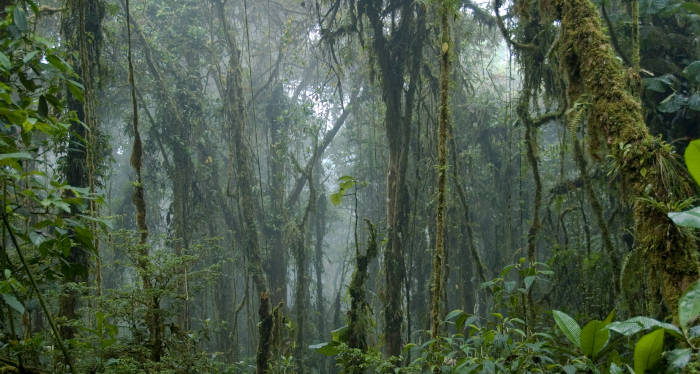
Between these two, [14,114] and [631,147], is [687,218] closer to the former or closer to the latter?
[631,147]

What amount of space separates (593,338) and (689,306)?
442 mm

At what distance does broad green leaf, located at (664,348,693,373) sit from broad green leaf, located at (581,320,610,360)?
273 mm

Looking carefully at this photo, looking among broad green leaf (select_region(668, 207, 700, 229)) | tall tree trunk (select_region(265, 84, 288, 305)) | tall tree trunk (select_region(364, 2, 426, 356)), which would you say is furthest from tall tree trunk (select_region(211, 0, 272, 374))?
broad green leaf (select_region(668, 207, 700, 229))

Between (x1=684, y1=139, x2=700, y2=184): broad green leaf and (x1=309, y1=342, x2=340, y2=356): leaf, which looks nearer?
(x1=684, y1=139, x2=700, y2=184): broad green leaf

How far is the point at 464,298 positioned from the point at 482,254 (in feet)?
A: 5.73

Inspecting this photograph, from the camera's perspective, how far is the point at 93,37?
365cm

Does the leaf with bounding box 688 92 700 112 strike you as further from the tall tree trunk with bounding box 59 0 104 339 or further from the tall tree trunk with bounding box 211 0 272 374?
the tall tree trunk with bounding box 211 0 272 374

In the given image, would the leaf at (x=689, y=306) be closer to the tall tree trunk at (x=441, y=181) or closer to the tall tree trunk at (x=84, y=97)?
the tall tree trunk at (x=441, y=181)

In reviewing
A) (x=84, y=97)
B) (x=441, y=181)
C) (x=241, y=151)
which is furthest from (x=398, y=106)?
(x=241, y=151)

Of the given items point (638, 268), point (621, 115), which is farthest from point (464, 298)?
point (621, 115)

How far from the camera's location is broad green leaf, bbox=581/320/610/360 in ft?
4.41

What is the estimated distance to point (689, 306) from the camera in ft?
3.13

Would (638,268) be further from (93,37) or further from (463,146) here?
(463,146)

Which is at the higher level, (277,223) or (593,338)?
→ (277,223)
